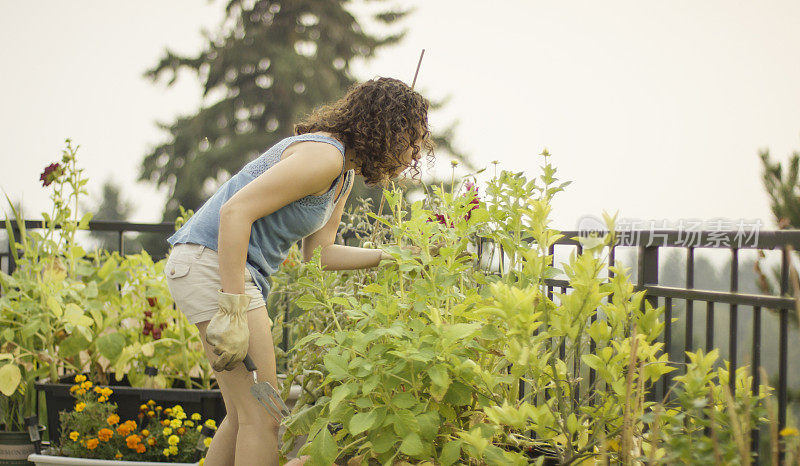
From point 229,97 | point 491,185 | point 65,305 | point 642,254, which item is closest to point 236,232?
point 491,185

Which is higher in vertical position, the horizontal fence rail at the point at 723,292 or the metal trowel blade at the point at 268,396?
the horizontal fence rail at the point at 723,292

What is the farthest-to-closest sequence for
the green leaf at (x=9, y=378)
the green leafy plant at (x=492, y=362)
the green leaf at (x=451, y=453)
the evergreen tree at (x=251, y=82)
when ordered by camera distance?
the evergreen tree at (x=251, y=82) → the green leaf at (x=9, y=378) → the green leaf at (x=451, y=453) → the green leafy plant at (x=492, y=362)

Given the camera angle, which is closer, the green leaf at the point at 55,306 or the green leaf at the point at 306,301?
the green leaf at the point at 306,301

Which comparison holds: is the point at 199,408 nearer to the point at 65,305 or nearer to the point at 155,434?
the point at 155,434

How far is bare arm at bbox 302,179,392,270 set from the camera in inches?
75.4

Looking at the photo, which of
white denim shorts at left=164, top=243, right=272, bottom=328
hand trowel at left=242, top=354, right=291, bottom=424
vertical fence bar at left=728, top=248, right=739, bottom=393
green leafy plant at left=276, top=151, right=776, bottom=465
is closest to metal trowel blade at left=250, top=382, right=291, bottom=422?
hand trowel at left=242, top=354, right=291, bottom=424

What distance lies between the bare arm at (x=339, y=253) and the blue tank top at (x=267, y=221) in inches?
5.4

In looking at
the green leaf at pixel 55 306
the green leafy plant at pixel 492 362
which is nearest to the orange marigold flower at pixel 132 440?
the green leaf at pixel 55 306

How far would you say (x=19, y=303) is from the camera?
281 centimetres

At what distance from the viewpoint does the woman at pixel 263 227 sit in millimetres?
Result: 1526

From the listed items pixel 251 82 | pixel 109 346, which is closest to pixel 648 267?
pixel 109 346

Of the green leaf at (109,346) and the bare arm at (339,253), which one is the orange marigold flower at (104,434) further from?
the bare arm at (339,253)

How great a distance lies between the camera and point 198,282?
1660 millimetres

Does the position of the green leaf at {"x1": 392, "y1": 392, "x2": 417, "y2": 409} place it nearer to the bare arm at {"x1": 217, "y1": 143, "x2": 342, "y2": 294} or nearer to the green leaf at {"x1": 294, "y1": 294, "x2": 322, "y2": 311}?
the green leaf at {"x1": 294, "y1": 294, "x2": 322, "y2": 311}
